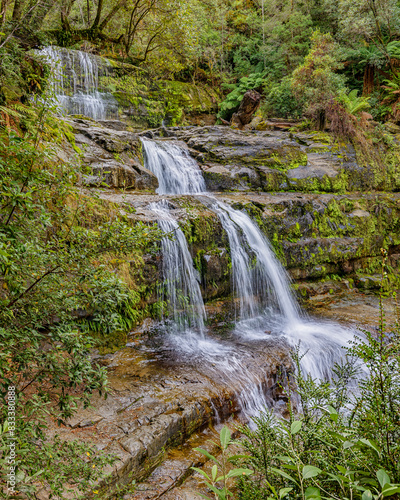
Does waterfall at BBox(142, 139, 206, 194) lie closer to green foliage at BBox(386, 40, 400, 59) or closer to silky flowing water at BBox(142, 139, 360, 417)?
silky flowing water at BBox(142, 139, 360, 417)

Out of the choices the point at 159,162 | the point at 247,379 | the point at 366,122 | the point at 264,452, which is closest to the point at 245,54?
the point at 366,122

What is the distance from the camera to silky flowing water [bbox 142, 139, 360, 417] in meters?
4.46

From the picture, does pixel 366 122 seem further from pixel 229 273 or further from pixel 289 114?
pixel 229 273

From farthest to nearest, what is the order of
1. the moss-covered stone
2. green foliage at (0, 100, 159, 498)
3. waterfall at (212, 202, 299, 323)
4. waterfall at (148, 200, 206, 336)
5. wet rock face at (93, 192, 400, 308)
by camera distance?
the moss-covered stone → waterfall at (212, 202, 299, 323) → wet rock face at (93, 192, 400, 308) → waterfall at (148, 200, 206, 336) → green foliage at (0, 100, 159, 498)

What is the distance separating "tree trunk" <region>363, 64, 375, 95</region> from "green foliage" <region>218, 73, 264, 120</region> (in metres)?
5.34

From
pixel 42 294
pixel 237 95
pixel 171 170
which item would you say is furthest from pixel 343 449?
pixel 237 95

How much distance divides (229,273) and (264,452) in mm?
5331

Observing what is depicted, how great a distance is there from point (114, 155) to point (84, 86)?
5744mm

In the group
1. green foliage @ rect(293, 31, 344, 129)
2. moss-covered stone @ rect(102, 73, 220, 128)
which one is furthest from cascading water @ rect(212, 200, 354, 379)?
moss-covered stone @ rect(102, 73, 220, 128)

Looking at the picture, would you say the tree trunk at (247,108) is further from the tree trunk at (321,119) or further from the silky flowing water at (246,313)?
the silky flowing water at (246,313)

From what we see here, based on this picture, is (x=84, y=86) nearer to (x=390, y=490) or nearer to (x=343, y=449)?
(x=343, y=449)

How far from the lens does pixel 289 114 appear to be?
14703 mm

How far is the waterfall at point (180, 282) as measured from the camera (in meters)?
5.68

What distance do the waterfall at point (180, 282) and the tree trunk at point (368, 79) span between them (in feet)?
46.2
